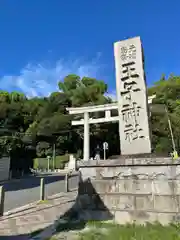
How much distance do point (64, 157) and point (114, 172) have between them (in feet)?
98.3

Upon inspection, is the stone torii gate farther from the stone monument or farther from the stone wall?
the stone wall

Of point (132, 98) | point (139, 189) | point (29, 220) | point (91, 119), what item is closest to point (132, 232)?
point (139, 189)

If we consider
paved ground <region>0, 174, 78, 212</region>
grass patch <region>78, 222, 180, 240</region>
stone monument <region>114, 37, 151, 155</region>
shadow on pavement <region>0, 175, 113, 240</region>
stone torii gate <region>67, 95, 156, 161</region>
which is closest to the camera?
grass patch <region>78, 222, 180, 240</region>

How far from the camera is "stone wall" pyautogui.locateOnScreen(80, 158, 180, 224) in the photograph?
502cm

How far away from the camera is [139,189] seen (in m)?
5.33

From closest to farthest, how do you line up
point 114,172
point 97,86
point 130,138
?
1. point 114,172
2. point 130,138
3. point 97,86

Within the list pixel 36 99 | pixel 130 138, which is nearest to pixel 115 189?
pixel 130 138

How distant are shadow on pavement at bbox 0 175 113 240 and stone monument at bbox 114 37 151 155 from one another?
160 centimetres

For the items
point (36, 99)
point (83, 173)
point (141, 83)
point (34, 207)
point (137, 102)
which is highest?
point (36, 99)

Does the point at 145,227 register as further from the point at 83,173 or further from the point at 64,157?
the point at 64,157

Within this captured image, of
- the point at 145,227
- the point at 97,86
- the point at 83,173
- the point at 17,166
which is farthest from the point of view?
the point at 97,86

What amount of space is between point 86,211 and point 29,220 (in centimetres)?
182

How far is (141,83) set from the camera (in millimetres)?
7062

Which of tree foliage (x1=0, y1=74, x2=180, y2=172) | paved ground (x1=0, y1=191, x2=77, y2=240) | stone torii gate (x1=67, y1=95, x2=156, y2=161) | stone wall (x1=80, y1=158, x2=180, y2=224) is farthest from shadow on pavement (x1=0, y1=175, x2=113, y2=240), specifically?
tree foliage (x1=0, y1=74, x2=180, y2=172)
